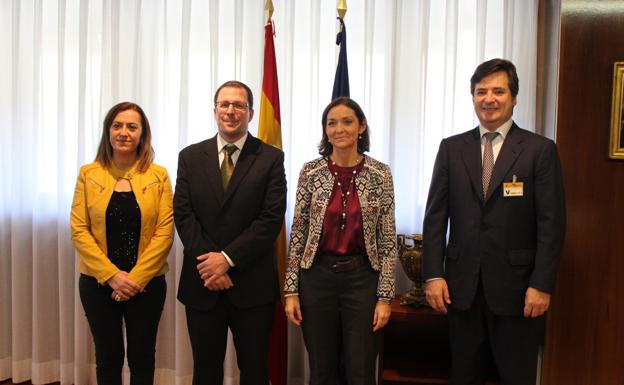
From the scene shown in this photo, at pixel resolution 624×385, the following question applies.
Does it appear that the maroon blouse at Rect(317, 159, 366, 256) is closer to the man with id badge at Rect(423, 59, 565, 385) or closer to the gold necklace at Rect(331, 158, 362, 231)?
the gold necklace at Rect(331, 158, 362, 231)

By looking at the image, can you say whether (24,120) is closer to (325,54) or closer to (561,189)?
(325,54)

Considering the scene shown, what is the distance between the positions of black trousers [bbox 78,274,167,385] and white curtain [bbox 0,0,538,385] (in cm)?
73

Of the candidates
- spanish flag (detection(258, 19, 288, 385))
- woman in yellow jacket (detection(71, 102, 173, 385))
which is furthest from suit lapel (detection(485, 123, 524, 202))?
woman in yellow jacket (detection(71, 102, 173, 385))

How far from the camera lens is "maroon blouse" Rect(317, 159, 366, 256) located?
201 cm

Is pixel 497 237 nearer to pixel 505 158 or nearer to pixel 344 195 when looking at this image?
pixel 505 158

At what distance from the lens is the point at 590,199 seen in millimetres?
2301

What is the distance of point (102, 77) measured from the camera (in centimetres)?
296

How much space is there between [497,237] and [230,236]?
1.05 meters

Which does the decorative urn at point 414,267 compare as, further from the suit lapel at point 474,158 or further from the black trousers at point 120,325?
the black trousers at point 120,325

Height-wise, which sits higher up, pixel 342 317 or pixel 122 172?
pixel 122 172

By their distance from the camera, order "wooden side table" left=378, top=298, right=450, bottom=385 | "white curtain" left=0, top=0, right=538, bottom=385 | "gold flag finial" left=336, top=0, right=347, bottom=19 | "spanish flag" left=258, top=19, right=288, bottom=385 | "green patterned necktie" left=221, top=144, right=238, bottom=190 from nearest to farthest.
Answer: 1. "green patterned necktie" left=221, top=144, right=238, bottom=190
2. "wooden side table" left=378, top=298, right=450, bottom=385
3. "gold flag finial" left=336, top=0, right=347, bottom=19
4. "spanish flag" left=258, top=19, right=288, bottom=385
5. "white curtain" left=0, top=0, right=538, bottom=385

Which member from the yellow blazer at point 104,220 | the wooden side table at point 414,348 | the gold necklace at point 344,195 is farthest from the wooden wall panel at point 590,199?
the yellow blazer at point 104,220

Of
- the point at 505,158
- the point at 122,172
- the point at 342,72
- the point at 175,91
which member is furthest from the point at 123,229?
the point at 505,158

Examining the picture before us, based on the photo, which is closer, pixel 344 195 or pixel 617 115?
pixel 344 195
